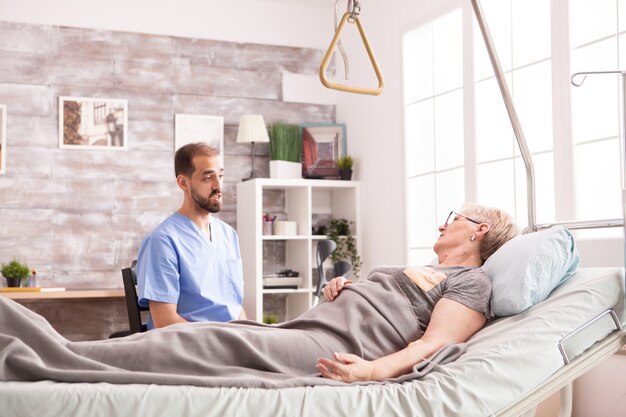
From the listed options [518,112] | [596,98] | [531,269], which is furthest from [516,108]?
[531,269]

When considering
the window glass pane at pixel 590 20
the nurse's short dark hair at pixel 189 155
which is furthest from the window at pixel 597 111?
the nurse's short dark hair at pixel 189 155

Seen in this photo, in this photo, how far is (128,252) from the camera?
496 cm

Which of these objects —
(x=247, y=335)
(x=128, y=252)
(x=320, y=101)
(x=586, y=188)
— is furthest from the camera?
(x=320, y=101)

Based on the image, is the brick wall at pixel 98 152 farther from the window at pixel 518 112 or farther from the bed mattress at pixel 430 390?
the bed mattress at pixel 430 390

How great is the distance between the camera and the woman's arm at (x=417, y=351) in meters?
1.85

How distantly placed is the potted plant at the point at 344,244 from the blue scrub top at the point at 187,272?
2.13 meters

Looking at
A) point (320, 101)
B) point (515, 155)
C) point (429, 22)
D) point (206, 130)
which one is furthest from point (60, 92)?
point (515, 155)

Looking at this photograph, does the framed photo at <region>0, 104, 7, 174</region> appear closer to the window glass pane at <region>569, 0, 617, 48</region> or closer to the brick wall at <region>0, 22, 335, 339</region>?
the brick wall at <region>0, 22, 335, 339</region>

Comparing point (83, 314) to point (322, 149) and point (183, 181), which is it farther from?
point (183, 181)

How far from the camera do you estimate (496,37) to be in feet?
13.6

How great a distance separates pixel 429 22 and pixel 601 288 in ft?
9.64

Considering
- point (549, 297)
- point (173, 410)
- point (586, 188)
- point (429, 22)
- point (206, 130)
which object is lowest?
point (173, 410)

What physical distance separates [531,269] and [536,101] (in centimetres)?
193

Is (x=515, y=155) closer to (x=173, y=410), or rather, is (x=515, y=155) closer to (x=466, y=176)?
(x=466, y=176)
